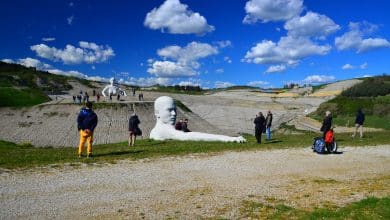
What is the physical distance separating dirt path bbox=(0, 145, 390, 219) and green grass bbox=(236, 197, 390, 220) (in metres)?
0.32

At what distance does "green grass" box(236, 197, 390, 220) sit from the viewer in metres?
9.11

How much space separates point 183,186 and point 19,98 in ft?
225

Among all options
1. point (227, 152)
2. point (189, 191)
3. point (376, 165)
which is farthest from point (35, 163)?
point (376, 165)

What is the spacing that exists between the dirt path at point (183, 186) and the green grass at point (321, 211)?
1.04ft

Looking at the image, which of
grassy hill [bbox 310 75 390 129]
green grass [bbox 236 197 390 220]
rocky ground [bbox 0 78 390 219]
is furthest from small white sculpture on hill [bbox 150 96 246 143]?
grassy hill [bbox 310 75 390 129]

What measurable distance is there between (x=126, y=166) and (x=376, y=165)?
901cm

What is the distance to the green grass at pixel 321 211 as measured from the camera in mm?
9109

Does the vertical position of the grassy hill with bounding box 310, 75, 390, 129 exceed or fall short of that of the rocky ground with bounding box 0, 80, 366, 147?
it exceeds it

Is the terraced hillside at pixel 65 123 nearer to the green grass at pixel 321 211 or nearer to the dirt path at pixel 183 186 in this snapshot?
the dirt path at pixel 183 186

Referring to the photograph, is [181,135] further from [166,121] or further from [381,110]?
[381,110]

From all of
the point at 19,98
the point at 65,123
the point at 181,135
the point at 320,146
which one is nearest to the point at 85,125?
the point at 320,146

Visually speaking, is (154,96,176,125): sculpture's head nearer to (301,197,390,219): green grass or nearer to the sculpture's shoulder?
the sculpture's shoulder

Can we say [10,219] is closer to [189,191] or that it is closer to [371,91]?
[189,191]

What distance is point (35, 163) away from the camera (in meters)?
14.9
